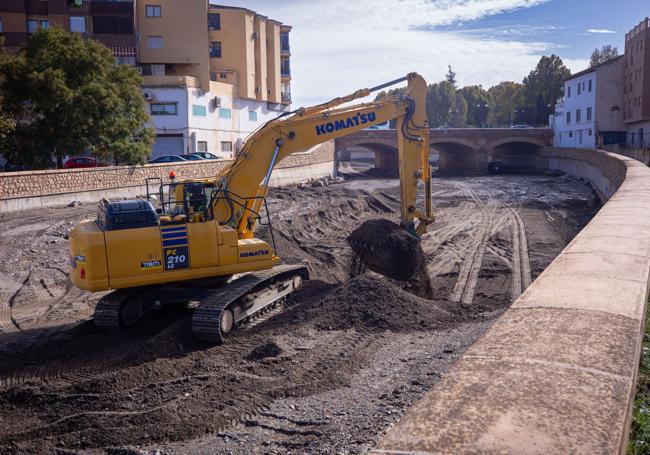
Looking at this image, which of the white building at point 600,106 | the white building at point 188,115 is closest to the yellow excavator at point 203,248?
the white building at point 188,115

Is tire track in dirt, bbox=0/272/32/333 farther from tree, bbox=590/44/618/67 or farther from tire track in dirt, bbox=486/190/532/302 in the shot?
tree, bbox=590/44/618/67

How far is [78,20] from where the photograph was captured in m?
47.6

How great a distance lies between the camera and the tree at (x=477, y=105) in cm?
12438

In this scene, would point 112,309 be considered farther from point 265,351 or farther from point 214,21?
point 214,21

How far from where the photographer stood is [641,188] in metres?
15.3

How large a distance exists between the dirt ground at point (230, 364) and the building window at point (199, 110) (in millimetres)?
28199

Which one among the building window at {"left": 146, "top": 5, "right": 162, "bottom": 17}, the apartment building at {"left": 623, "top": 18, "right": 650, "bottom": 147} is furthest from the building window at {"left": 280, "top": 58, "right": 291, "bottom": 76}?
the apartment building at {"left": 623, "top": 18, "right": 650, "bottom": 147}

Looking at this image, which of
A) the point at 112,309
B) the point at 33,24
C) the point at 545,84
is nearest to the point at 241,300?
the point at 112,309

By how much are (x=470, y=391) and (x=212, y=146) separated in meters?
48.1

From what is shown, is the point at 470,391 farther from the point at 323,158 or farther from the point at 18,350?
the point at 323,158

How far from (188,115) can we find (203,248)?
36.1 m

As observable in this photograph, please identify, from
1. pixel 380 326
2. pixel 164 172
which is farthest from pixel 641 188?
pixel 164 172

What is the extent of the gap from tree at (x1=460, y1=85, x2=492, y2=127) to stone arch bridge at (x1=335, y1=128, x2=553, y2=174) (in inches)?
1854

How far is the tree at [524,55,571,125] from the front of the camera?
89875 mm
